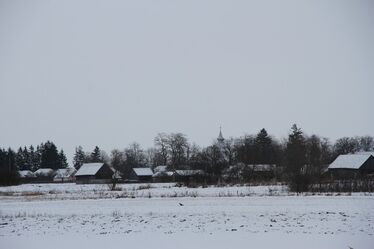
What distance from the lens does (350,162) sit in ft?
263

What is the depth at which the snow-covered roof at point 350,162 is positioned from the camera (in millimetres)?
79000

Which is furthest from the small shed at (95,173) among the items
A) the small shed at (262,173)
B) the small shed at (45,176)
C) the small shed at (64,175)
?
the small shed at (262,173)

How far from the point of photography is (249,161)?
105125mm

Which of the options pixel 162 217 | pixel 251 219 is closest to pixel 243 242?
pixel 251 219

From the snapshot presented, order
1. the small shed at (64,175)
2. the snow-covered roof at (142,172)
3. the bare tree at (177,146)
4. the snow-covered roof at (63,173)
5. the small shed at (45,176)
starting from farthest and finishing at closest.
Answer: the bare tree at (177,146)
the snow-covered roof at (63,173)
the small shed at (64,175)
the small shed at (45,176)
the snow-covered roof at (142,172)

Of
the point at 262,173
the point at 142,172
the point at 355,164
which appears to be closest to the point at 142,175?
the point at 142,172

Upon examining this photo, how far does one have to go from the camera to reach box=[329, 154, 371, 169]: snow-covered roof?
79.0 meters

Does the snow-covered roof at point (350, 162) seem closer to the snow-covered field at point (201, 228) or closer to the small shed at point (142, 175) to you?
the small shed at point (142, 175)

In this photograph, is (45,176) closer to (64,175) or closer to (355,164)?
(64,175)

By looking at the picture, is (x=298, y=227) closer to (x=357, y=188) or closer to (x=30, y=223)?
(x=30, y=223)

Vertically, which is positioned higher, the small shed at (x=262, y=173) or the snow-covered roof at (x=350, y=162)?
the snow-covered roof at (x=350, y=162)

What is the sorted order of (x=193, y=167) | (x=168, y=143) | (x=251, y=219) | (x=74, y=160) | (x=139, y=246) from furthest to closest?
(x=74, y=160) < (x=168, y=143) < (x=193, y=167) < (x=251, y=219) < (x=139, y=246)

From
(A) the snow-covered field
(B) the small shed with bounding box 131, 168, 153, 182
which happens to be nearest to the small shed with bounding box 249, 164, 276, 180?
(B) the small shed with bounding box 131, 168, 153, 182

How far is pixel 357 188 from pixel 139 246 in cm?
2788
